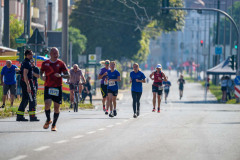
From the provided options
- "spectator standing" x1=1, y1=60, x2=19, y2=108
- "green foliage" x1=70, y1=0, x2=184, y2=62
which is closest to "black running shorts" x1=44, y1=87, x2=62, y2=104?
"spectator standing" x1=1, y1=60, x2=19, y2=108

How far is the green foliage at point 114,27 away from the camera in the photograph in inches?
2628

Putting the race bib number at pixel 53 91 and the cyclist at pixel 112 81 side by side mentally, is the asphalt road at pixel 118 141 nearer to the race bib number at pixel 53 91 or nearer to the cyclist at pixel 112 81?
the race bib number at pixel 53 91

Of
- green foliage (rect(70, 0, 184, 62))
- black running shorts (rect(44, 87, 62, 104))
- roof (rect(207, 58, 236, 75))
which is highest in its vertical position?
green foliage (rect(70, 0, 184, 62))

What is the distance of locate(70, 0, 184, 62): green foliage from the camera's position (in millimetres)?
66750

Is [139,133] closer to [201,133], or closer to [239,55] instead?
[201,133]

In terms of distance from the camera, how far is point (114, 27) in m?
69.1

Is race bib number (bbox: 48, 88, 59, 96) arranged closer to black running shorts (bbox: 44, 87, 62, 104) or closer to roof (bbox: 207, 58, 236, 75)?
black running shorts (bbox: 44, 87, 62, 104)

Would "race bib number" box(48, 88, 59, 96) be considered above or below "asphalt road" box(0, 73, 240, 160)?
above

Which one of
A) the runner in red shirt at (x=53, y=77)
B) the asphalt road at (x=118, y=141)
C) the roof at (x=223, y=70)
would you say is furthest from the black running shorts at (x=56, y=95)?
→ the roof at (x=223, y=70)

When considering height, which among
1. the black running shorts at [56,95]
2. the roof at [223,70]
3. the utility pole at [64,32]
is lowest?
the black running shorts at [56,95]

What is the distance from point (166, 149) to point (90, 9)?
59.1 metres

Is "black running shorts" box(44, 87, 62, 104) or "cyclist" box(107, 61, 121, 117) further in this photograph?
"cyclist" box(107, 61, 121, 117)

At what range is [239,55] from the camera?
133 ft

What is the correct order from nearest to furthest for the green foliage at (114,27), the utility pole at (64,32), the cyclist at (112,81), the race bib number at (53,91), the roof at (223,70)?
the race bib number at (53,91)
the cyclist at (112,81)
the utility pole at (64,32)
the roof at (223,70)
the green foliage at (114,27)
